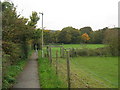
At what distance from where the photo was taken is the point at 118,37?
2484 centimetres

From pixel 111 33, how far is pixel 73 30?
108 feet

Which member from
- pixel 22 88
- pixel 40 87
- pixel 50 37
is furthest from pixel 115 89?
pixel 50 37

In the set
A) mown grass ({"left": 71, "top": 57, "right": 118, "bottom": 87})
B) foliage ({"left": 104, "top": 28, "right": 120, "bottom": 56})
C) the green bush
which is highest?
foliage ({"left": 104, "top": 28, "right": 120, "bottom": 56})

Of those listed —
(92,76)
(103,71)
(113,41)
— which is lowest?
(103,71)

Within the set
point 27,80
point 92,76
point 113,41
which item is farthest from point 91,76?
point 113,41

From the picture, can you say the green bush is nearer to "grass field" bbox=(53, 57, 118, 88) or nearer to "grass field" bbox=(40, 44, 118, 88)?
"grass field" bbox=(40, 44, 118, 88)

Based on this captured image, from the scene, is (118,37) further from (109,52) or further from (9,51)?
(9,51)

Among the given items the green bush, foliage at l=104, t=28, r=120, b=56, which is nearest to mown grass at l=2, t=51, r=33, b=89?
the green bush

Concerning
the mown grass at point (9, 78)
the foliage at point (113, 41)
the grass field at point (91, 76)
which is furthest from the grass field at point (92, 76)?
the foliage at point (113, 41)

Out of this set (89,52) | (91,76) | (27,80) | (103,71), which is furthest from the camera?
(89,52)

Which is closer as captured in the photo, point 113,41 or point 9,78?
point 9,78

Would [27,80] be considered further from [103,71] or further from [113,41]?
[113,41]

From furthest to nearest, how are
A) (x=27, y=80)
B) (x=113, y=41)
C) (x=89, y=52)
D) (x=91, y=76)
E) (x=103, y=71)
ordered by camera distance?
(x=89, y=52), (x=113, y=41), (x=103, y=71), (x=91, y=76), (x=27, y=80)

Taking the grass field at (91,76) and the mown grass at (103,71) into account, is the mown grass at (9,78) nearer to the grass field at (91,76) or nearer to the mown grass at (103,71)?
the grass field at (91,76)
